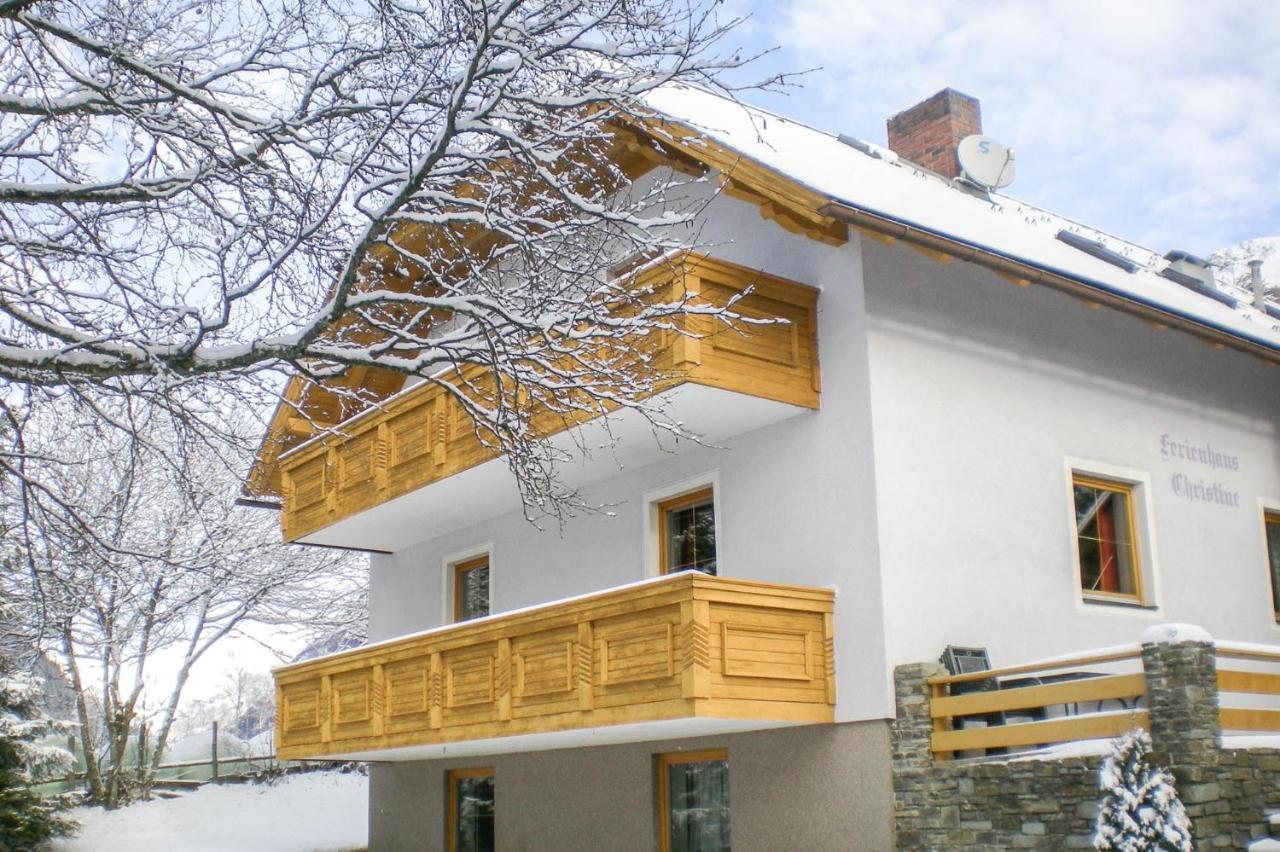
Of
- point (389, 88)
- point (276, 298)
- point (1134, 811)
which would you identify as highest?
point (389, 88)

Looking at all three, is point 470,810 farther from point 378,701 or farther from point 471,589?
point 378,701

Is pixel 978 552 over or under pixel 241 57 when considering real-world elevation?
under

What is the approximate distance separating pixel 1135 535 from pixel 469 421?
268 inches

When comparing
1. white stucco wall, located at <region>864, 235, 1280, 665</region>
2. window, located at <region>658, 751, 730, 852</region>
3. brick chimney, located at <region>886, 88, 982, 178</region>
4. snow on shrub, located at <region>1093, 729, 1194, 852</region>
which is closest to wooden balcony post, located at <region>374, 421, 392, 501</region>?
window, located at <region>658, 751, 730, 852</region>

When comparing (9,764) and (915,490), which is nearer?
(915,490)

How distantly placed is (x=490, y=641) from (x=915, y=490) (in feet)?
13.9

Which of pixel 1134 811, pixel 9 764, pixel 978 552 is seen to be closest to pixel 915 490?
pixel 978 552

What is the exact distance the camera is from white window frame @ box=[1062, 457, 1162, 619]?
45.9ft

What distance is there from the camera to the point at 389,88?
27.7 ft

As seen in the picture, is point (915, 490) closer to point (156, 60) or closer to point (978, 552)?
point (978, 552)

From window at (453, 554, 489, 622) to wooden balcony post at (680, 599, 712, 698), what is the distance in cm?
701

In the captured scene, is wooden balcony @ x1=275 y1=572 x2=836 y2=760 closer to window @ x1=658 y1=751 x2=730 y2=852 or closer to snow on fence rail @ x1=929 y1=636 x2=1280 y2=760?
window @ x1=658 y1=751 x2=730 y2=852

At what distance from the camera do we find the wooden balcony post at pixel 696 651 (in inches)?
452

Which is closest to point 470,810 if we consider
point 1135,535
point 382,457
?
point 382,457
